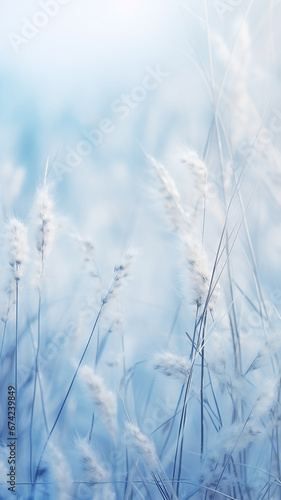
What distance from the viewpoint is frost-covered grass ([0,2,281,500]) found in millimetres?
1100

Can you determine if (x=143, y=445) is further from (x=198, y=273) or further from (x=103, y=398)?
(x=198, y=273)

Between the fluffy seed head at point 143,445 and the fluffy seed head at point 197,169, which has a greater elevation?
the fluffy seed head at point 197,169

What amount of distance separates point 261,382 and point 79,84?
834 mm

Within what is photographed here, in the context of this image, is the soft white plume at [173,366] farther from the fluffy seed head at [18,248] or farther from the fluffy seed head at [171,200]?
the fluffy seed head at [18,248]

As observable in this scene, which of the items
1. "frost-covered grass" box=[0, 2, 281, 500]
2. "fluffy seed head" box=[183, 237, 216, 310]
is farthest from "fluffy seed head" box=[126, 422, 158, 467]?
"fluffy seed head" box=[183, 237, 216, 310]

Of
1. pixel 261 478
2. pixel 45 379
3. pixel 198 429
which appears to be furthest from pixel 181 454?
pixel 45 379

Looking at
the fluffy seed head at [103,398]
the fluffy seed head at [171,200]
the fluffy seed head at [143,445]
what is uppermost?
the fluffy seed head at [171,200]

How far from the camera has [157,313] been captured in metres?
1.17

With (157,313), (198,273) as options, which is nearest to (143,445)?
(157,313)

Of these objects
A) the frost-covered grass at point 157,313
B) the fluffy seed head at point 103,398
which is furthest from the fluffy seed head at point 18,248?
the fluffy seed head at point 103,398

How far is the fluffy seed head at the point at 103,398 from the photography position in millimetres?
1133

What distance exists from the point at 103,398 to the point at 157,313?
0.23 metres

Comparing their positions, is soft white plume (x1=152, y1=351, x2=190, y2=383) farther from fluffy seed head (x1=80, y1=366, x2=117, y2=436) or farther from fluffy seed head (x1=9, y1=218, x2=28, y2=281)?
fluffy seed head (x1=9, y1=218, x2=28, y2=281)

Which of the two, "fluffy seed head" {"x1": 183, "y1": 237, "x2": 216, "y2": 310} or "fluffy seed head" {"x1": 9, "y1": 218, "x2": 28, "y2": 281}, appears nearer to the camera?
"fluffy seed head" {"x1": 183, "y1": 237, "x2": 216, "y2": 310}
